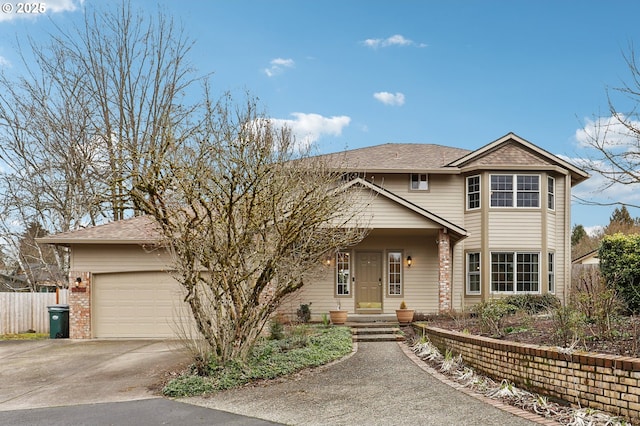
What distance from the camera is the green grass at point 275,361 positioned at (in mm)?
7480

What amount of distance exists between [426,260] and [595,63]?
302 inches

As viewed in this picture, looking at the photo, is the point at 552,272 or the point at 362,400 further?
the point at 552,272

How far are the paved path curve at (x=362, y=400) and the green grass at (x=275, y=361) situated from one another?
26 centimetres

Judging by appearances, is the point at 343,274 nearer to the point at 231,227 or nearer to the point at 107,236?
the point at 107,236

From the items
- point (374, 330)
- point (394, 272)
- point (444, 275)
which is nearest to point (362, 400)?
point (374, 330)

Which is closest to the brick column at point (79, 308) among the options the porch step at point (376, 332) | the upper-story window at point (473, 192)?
the porch step at point (376, 332)

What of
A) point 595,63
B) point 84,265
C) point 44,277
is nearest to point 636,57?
point 595,63

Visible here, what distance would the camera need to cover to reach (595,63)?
12.4 m

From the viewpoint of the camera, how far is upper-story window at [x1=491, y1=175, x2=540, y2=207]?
16531 mm

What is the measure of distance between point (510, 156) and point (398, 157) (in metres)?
3.94

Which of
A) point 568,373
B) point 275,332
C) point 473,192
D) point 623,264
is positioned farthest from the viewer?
point 473,192

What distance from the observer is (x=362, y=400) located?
6.72 meters

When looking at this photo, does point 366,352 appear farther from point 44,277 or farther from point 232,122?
point 44,277

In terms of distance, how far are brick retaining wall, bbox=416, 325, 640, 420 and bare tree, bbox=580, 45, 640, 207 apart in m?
2.44
